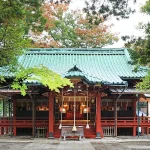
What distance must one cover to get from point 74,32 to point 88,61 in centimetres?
1295

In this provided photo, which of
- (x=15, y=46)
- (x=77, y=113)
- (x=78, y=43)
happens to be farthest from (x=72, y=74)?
(x=78, y=43)

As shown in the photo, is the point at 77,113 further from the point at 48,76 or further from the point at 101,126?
the point at 48,76

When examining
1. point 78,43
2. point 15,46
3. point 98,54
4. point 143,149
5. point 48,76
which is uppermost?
Result: point 78,43

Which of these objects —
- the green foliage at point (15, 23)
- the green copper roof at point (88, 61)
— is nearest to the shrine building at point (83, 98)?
the green copper roof at point (88, 61)

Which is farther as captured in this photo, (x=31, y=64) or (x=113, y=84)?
(x=31, y=64)

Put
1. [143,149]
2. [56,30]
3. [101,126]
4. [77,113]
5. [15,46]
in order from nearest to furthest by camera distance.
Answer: [15,46] → [143,149] → [101,126] → [77,113] → [56,30]

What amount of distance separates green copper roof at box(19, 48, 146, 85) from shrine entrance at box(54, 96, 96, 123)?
78.1 inches

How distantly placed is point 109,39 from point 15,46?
1082 inches

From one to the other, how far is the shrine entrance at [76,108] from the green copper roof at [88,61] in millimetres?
1983

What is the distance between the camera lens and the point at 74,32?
125 ft

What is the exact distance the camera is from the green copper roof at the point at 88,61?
23438 millimetres

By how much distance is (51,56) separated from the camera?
26.4m

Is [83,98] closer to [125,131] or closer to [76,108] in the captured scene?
[76,108]

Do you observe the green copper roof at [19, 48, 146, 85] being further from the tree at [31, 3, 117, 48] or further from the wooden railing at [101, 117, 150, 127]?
the tree at [31, 3, 117, 48]
